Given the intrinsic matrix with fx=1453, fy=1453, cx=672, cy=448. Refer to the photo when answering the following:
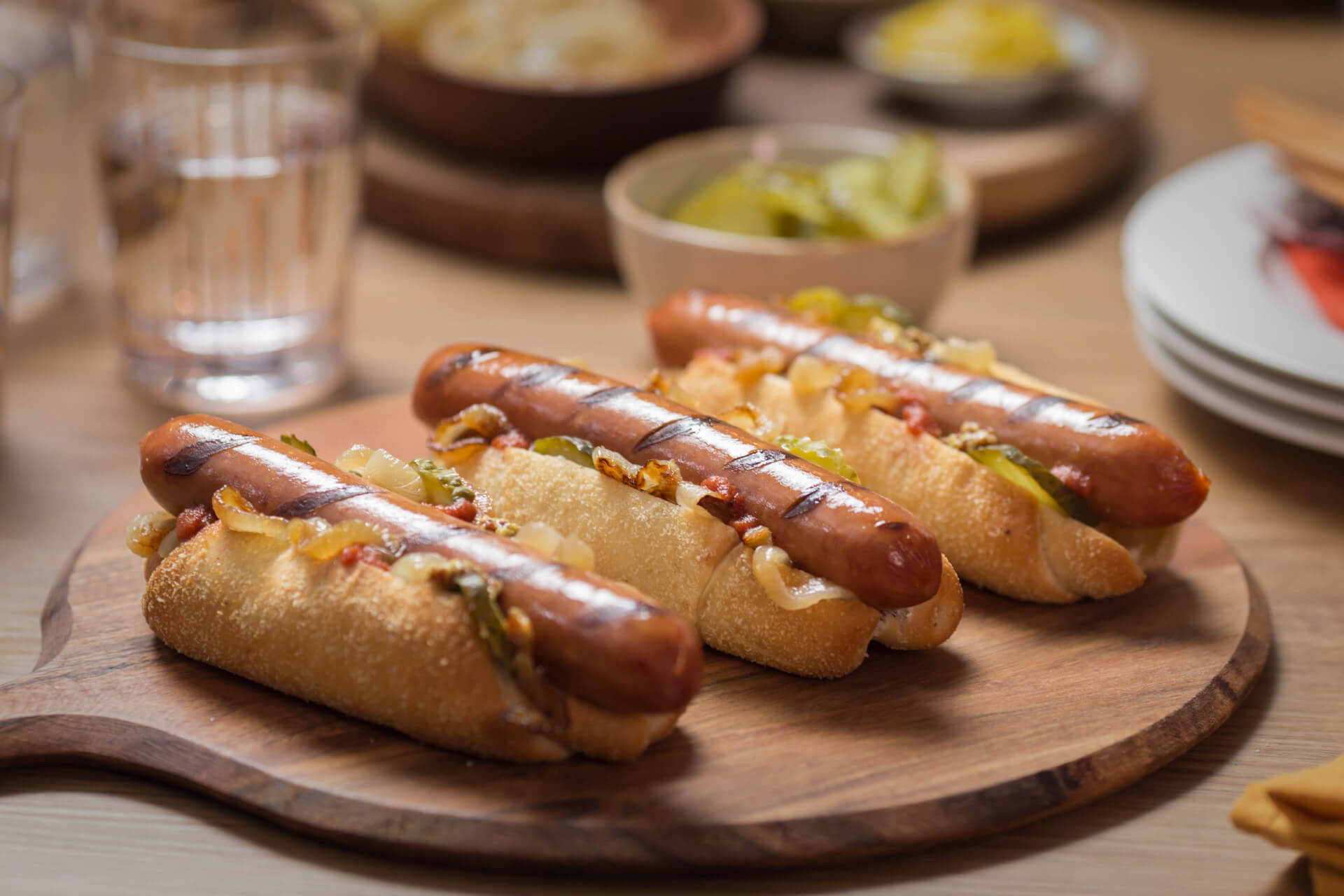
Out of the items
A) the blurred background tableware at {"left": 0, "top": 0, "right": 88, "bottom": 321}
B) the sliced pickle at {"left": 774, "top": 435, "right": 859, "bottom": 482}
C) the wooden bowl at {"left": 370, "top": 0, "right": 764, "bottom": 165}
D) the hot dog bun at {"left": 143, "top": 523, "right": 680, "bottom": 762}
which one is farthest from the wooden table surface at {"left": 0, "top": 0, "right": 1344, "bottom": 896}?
the sliced pickle at {"left": 774, "top": 435, "right": 859, "bottom": 482}

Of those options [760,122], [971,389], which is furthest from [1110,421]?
[760,122]

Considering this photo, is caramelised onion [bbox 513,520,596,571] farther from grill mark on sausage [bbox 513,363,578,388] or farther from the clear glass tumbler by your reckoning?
the clear glass tumbler

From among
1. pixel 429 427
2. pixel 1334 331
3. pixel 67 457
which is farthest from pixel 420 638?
pixel 1334 331

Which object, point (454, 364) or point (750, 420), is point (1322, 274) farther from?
point (454, 364)

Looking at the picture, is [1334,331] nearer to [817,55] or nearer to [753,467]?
[753,467]

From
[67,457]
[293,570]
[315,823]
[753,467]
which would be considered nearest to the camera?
[315,823]

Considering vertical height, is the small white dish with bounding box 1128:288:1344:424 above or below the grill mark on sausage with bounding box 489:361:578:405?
below

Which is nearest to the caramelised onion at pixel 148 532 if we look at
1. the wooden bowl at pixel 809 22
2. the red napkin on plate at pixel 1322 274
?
the red napkin on plate at pixel 1322 274
